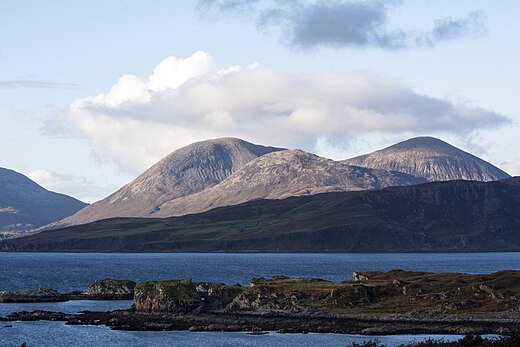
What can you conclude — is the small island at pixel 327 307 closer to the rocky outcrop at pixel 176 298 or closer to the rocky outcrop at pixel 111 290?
the rocky outcrop at pixel 176 298

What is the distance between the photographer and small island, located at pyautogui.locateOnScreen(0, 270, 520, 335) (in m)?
123

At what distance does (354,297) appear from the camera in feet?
470

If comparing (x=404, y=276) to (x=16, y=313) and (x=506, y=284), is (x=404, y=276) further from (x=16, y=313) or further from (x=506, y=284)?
(x=16, y=313)

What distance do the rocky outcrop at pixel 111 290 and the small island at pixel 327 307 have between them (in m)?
26.4

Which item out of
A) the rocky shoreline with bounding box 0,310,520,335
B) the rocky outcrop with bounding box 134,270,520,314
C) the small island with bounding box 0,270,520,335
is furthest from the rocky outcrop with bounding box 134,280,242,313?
the rocky shoreline with bounding box 0,310,520,335

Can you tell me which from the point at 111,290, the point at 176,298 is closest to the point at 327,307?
the point at 176,298

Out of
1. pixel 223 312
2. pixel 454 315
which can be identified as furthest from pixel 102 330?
pixel 454 315

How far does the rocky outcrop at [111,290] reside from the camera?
176125 mm

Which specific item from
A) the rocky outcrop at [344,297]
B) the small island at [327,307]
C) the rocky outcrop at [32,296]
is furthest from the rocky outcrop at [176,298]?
the rocky outcrop at [32,296]

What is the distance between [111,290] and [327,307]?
5320 cm

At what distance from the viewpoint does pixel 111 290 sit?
178m

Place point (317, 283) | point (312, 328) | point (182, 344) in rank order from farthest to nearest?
point (317, 283), point (312, 328), point (182, 344)

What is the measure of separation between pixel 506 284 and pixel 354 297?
22830mm

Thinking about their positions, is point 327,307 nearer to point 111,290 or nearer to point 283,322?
point 283,322
